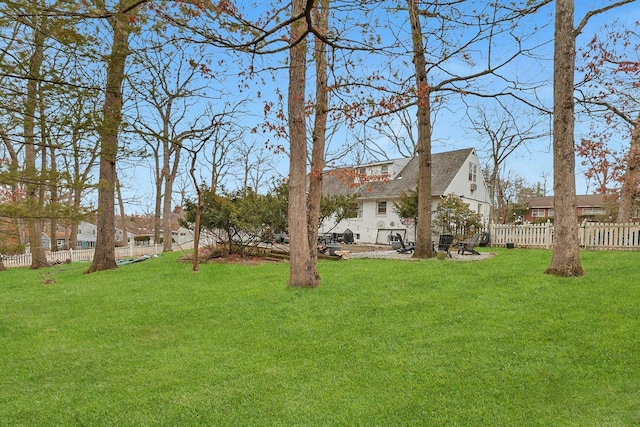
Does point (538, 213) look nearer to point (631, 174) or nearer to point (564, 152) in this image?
point (631, 174)

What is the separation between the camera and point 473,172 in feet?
82.5

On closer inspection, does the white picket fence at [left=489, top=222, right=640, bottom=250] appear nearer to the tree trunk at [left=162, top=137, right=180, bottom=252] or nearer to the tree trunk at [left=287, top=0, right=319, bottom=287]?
the tree trunk at [left=287, top=0, right=319, bottom=287]

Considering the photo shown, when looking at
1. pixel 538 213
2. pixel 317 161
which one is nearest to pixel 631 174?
pixel 317 161

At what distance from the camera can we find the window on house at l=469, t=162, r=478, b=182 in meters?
24.8

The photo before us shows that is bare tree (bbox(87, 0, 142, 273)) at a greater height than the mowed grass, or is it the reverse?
bare tree (bbox(87, 0, 142, 273))

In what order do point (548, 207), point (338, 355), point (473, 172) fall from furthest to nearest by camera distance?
point (548, 207) < point (473, 172) < point (338, 355)

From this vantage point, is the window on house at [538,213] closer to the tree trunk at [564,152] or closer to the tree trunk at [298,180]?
the tree trunk at [564,152]

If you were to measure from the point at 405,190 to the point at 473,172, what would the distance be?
16.5 feet

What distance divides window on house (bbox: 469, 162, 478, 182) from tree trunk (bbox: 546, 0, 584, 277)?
58.6ft

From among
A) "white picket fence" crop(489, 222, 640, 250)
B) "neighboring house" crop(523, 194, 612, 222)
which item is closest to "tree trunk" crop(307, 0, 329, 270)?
"white picket fence" crop(489, 222, 640, 250)

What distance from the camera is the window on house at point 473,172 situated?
24.8 metres

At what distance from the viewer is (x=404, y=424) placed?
2771mm

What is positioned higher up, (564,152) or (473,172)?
(473,172)

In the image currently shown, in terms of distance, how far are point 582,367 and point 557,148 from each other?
516 cm
